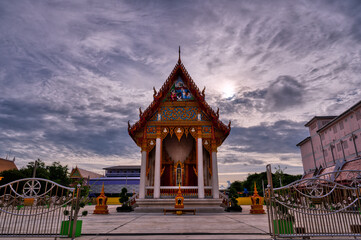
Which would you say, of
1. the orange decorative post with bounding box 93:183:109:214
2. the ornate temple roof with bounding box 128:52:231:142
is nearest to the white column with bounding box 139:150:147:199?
the ornate temple roof with bounding box 128:52:231:142

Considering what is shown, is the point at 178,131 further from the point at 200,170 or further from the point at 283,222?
the point at 283,222

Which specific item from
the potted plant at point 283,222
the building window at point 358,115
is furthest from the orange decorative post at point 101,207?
the building window at point 358,115

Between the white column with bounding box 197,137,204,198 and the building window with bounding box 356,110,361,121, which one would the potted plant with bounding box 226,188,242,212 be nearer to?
the white column with bounding box 197,137,204,198

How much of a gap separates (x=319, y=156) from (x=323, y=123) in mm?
5488

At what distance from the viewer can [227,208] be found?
542 inches

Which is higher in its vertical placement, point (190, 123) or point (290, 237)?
point (190, 123)

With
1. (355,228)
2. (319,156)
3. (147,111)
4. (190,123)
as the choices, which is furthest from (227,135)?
(319,156)

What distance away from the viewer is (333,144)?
3062cm

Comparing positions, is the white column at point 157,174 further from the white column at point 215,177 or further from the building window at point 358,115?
the building window at point 358,115

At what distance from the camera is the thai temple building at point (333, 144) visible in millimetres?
25109

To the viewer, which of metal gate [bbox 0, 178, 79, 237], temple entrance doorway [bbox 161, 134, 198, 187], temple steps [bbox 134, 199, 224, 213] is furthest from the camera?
temple entrance doorway [bbox 161, 134, 198, 187]

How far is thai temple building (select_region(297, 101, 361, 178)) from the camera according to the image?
82.4ft

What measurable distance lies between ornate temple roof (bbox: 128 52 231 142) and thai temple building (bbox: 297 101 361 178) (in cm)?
1563

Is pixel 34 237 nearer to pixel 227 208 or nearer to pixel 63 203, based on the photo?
pixel 63 203
